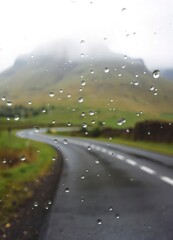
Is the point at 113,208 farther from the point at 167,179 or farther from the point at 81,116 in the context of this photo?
the point at 167,179

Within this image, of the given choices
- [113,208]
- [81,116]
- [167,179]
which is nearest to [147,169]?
[167,179]

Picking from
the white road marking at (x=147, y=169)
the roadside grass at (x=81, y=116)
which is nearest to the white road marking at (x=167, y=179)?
the white road marking at (x=147, y=169)

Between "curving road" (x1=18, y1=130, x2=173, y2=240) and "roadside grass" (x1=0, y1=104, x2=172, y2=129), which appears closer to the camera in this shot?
"curving road" (x1=18, y1=130, x2=173, y2=240)

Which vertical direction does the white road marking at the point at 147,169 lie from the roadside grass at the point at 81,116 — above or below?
below

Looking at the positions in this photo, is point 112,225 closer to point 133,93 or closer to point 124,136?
point 133,93

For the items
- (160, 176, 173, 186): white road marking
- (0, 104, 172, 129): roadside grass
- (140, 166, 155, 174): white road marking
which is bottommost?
(140, 166, 155, 174): white road marking

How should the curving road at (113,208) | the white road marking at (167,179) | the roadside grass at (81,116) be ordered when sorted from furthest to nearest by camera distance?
1. the white road marking at (167,179)
2. the roadside grass at (81,116)
3. the curving road at (113,208)

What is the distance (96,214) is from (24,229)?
142 cm

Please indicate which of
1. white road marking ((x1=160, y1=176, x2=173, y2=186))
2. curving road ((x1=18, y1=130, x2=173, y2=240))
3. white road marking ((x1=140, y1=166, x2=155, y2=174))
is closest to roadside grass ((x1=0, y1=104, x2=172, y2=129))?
curving road ((x1=18, y1=130, x2=173, y2=240))

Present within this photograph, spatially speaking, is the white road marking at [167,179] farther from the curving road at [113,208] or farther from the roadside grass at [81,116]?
the roadside grass at [81,116]

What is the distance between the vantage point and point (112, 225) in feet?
21.1

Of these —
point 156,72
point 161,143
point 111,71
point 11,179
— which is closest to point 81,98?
point 111,71

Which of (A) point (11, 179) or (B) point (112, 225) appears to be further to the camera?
(A) point (11, 179)

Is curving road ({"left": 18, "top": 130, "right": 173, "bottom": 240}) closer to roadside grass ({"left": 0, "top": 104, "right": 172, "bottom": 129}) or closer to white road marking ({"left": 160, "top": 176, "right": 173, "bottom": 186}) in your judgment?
white road marking ({"left": 160, "top": 176, "right": 173, "bottom": 186})
